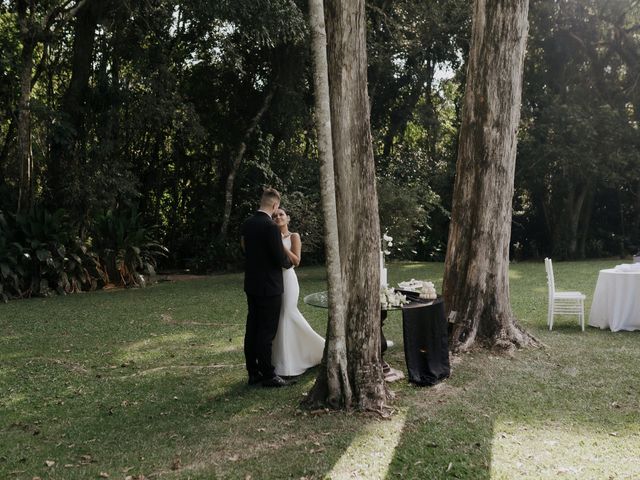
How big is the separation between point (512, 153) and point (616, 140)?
596 inches

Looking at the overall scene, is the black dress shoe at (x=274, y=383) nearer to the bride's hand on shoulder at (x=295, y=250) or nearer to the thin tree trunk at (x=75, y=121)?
the bride's hand on shoulder at (x=295, y=250)

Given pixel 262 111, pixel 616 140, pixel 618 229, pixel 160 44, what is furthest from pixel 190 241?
pixel 618 229

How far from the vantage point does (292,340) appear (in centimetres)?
641

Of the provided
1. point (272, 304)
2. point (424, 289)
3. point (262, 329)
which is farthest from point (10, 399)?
point (424, 289)

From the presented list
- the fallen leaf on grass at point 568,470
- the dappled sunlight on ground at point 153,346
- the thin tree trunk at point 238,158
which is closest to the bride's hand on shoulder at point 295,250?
the dappled sunlight on ground at point 153,346

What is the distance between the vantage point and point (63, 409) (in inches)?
220

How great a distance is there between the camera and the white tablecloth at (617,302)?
29.0 feet

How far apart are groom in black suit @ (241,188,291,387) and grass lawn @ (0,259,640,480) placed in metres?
0.37

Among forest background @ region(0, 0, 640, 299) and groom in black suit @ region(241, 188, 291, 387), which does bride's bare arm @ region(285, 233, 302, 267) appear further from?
forest background @ region(0, 0, 640, 299)

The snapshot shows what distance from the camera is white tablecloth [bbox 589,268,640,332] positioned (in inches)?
348

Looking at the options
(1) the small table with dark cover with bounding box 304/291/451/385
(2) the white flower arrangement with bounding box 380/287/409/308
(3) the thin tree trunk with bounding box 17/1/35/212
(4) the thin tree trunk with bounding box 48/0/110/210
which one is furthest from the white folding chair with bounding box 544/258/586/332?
(3) the thin tree trunk with bounding box 17/1/35/212

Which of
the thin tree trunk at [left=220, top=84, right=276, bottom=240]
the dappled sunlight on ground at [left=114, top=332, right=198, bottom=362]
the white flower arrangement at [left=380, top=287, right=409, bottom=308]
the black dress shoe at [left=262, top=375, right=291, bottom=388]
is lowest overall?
the black dress shoe at [left=262, top=375, right=291, bottom=388]

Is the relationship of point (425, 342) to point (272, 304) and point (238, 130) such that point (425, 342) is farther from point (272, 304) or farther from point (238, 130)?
point (238, 130)

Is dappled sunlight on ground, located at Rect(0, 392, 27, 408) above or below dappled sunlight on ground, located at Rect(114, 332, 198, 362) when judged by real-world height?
below
